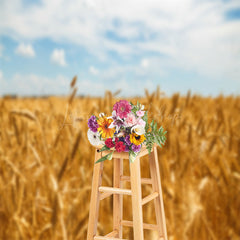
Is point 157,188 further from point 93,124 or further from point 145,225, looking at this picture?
point 93,124

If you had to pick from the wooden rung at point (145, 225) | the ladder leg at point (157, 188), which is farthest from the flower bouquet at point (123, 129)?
the wooden rung at point (145, 225)

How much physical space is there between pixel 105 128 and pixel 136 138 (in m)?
0.09

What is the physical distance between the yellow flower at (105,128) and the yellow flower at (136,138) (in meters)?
0.06

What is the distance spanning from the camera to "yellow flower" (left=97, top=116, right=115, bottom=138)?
3.00ft

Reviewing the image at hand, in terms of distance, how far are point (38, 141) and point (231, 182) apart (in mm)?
976

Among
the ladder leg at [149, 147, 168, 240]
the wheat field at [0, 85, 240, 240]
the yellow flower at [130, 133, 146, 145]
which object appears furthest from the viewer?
the wheat field at [0, 85, 240, 240]

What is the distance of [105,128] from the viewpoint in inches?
36.2

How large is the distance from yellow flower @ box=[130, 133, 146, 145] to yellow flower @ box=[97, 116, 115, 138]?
0.06 m

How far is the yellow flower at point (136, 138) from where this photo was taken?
89 centimetres

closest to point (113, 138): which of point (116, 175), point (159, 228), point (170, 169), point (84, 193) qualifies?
point (116, 175)

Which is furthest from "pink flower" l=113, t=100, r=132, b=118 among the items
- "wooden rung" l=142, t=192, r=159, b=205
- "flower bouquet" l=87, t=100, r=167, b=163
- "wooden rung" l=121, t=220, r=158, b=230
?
"wooden rung" l=121, t=220, r=158, b=230

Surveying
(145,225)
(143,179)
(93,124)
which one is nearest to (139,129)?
(93,124)

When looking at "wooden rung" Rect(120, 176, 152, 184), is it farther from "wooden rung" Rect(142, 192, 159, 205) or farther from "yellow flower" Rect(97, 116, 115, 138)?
"yellow flower" Rect(97, 116, 115, 138)

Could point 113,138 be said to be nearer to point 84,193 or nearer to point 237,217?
point 84,193
